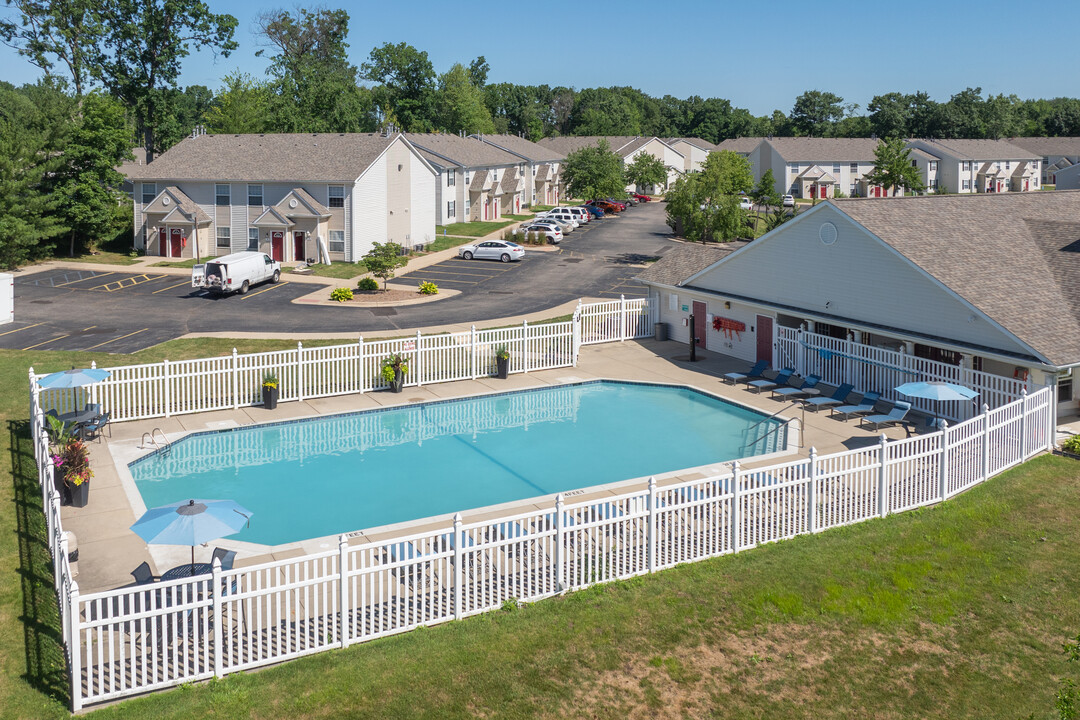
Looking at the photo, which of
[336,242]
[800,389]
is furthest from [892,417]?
[336,242]

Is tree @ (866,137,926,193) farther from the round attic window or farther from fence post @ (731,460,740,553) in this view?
fence post @ (731,460,740,553)

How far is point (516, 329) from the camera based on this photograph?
32.7 m

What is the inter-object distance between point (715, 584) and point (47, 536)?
1232cm

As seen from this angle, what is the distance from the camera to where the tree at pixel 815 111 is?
6388 inches

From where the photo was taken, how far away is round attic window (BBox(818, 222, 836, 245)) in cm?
2958

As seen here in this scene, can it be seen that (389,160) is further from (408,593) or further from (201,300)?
(408,593)

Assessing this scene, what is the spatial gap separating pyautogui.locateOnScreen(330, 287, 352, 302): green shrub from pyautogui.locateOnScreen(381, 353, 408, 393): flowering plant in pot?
56.1 feet

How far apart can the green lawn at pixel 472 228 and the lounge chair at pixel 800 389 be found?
4491cm

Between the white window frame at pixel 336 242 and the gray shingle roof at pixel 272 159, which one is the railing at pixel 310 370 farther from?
the gray shingle roof at pixel 272 159

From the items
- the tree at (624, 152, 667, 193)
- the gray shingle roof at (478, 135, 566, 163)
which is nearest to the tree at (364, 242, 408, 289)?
the gray shingle roof at (478, 135, 566, 163)

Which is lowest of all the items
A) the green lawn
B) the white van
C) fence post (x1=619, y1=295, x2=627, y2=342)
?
fence post (x1=619, y1=295, x2=627, y2=342)

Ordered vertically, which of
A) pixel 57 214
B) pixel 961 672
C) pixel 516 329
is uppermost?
pixel 57 214

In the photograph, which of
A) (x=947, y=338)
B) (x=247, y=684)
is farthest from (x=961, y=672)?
(x=947, y=338)

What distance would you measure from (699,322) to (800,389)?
25.0 ft
